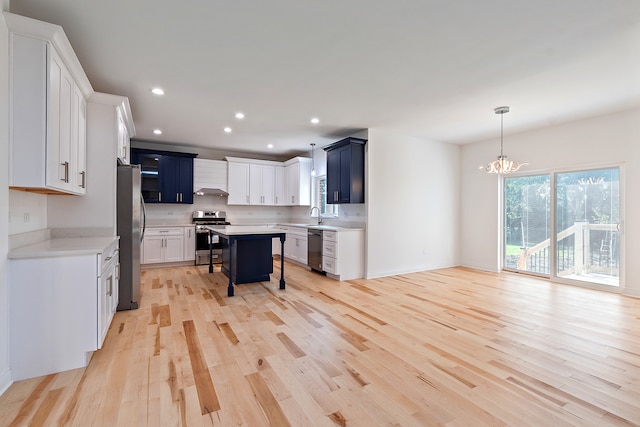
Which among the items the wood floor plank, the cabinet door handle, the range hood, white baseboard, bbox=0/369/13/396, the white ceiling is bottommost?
the wood floor plank

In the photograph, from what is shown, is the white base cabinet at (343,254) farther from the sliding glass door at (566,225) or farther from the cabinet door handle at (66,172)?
the cabinet door handle at (66,172)

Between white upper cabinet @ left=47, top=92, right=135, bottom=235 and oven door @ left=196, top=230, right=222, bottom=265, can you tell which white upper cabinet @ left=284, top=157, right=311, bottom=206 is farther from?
Answer: white upper cabinet @ left=47, top=92, right=135, bottom=235

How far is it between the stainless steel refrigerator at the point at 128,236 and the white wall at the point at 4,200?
1448 mm

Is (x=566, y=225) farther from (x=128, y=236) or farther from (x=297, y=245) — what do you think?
(x=128, y=236)

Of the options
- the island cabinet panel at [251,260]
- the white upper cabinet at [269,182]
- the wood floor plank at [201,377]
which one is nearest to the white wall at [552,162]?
the white upper cabinet at [269,182]

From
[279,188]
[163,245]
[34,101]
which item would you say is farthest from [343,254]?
[34,101]

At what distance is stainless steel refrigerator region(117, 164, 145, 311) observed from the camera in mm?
3471

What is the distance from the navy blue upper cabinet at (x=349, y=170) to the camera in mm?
5223

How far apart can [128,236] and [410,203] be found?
4641 millimetres

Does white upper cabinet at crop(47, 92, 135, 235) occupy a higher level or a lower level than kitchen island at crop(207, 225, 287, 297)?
higher

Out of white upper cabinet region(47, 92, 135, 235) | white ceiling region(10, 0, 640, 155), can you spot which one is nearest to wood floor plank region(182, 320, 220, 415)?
white upper cabinet region(47, 92, 135, 235)

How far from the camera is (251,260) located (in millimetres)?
4688

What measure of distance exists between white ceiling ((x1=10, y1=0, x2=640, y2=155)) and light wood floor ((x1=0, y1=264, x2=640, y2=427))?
2.62 metres

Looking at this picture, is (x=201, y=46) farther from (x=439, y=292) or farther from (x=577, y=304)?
(x=577, y=304)
